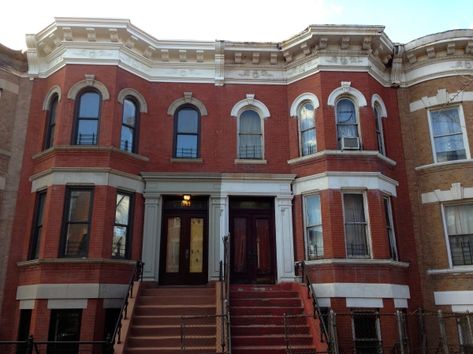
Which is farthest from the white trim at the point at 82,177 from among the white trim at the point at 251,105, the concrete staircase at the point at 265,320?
the concrete staircase at the point at 265,320

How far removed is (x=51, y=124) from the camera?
1383cm

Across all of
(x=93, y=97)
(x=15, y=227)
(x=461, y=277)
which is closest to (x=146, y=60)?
(x=93, y=97)

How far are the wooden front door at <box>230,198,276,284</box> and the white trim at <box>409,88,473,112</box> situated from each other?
600 cm

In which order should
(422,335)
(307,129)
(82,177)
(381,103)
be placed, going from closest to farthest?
1. (422,335)
2. (82,177)
3. (307,129)
4. (381,103)

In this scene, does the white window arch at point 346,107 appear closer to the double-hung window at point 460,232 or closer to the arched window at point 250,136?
the arched window at point 250,136

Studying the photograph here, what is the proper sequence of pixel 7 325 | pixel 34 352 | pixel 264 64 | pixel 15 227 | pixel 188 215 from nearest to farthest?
pixel 34 352 → pixel 7 325 → pixel 15 227 → pixel 188 215 → pixel 264 64

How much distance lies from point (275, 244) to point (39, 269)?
22.2 ft

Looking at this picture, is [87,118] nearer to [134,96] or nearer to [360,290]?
[134,96]

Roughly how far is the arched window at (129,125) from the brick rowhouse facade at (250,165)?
0.15ft

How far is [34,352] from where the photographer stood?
11180 mm

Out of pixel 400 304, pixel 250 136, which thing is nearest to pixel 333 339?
pixel 400 304

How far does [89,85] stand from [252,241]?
6.98 meters

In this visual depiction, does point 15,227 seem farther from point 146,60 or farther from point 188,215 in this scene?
point 146,60

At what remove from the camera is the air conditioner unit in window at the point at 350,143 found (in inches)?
524
